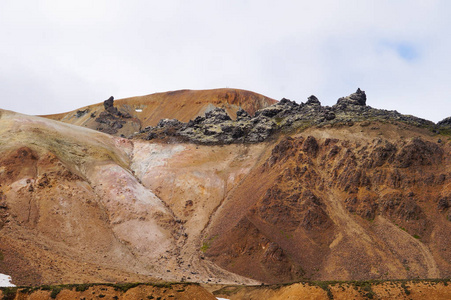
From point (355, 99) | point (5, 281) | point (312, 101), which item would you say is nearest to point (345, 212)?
point (355, 99)

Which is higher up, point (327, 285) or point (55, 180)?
point (55, 180)

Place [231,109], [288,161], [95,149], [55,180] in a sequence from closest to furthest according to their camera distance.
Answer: [55,180] < [288,161] < [95,149] < [231,109]

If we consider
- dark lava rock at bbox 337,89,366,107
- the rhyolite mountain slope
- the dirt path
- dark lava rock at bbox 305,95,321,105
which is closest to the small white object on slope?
the rhyolite mountain slope

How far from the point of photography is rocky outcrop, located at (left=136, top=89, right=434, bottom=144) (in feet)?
230

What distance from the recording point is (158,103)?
14775 cm

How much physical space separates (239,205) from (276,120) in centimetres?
3030

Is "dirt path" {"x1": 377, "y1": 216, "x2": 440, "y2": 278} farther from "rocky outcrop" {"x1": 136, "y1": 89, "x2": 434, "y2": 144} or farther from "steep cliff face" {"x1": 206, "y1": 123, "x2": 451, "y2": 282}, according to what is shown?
"rocky outcrop" {"x1": 136, "y1": 89, "x2": 434, "y2": 144}

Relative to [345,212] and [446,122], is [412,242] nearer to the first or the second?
[345,212]

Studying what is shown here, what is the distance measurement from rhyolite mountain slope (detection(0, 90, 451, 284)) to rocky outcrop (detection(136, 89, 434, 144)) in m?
0.80

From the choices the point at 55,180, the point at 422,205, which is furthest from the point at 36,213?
the point at 422,205

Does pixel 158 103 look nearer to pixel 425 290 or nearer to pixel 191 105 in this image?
pixel 191 105

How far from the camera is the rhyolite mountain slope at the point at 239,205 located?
147 ft

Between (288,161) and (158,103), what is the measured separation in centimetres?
9696

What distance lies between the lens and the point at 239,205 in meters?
58.8
